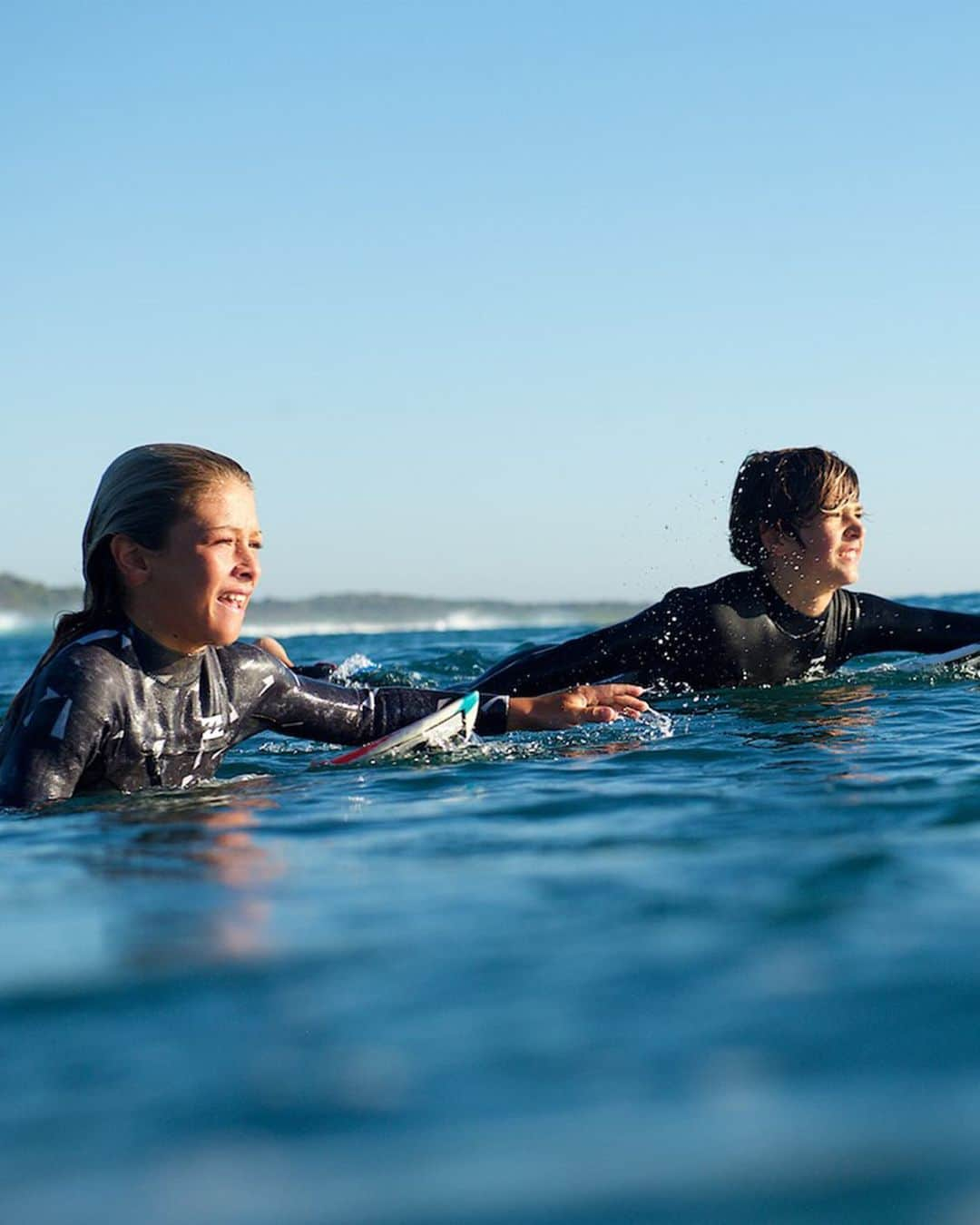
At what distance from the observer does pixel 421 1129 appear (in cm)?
188

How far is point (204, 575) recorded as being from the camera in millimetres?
4918

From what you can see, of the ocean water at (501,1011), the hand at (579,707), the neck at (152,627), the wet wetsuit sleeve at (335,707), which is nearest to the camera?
the ocean water at (501,1011)

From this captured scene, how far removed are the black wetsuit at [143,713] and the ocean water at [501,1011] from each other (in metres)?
0.31

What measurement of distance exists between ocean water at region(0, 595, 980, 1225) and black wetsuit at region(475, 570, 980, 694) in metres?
3.30

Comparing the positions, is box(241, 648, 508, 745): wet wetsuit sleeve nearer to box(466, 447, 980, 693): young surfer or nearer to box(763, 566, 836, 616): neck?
box(466, 447, 980, 693): young surfer

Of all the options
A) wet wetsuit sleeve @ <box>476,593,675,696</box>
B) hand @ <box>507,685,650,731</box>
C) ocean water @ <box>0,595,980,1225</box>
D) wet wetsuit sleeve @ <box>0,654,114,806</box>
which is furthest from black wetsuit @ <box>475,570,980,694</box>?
ocean water @ <box>0,595,980,1225</box>

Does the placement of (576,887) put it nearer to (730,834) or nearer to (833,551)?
(730,834)

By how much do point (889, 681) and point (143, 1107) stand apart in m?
Answer: 6.90

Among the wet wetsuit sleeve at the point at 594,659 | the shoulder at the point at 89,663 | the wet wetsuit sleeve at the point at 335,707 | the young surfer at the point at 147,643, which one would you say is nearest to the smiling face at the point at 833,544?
the wet wetsuit sleeve at the point at 594,659

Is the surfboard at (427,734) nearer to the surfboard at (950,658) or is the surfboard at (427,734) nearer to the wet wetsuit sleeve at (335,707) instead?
the wet wetsuit sleeve at (335,707)

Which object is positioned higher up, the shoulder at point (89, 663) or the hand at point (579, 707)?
the shoulder at point (89, 663)

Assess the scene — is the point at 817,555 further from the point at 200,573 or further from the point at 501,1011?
the point at 501,1011

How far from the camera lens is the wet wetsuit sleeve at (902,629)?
332 inches

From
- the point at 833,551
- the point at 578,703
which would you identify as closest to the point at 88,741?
the point at 578,703
